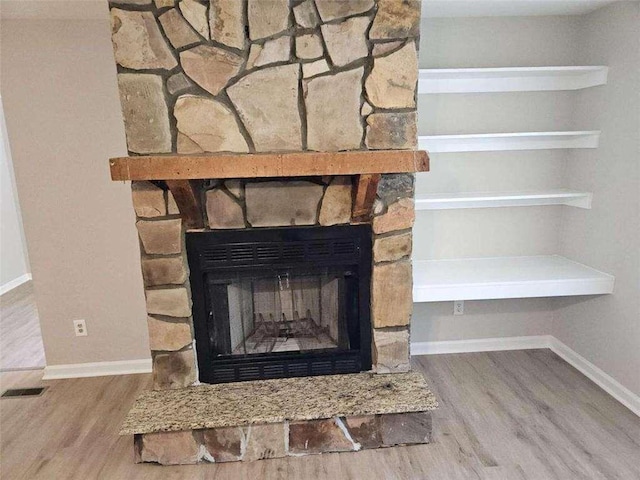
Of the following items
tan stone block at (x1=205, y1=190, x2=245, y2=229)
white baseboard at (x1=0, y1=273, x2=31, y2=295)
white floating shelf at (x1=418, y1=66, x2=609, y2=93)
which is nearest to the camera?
tan stone block at (x1=205, y1=190, x2=245, y2=229)

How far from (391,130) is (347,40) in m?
0.47

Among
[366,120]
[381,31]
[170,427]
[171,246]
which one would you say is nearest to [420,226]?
[366,120]

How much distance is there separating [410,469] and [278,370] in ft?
2.71

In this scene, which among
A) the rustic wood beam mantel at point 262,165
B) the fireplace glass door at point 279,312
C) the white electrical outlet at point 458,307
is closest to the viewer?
the rustic wood beam mantel at point 262,165

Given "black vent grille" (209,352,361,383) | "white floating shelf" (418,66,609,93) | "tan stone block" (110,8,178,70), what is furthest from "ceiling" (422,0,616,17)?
"black vent grille" (209,352,361,383)

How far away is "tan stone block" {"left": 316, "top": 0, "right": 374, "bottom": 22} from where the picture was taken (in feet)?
6.85

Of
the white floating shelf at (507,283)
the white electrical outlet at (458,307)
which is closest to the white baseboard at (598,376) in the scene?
the white floating shelf at (507,283)

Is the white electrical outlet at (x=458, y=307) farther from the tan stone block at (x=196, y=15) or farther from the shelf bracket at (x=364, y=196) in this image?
the tan stone block at (x=196, y=15)

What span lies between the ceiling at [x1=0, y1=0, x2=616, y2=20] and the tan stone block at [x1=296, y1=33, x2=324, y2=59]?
746mm

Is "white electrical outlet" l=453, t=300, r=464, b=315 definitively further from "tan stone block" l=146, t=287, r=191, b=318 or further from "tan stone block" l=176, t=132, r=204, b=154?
"tan stone block" l=176, t=132, r=204, b=154

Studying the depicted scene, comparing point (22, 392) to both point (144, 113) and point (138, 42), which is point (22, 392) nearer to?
point (144, 113)

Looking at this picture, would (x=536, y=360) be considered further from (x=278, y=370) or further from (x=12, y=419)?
(x=12, y=419)

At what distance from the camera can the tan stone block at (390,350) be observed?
2.46m

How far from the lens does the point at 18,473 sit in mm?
2145
